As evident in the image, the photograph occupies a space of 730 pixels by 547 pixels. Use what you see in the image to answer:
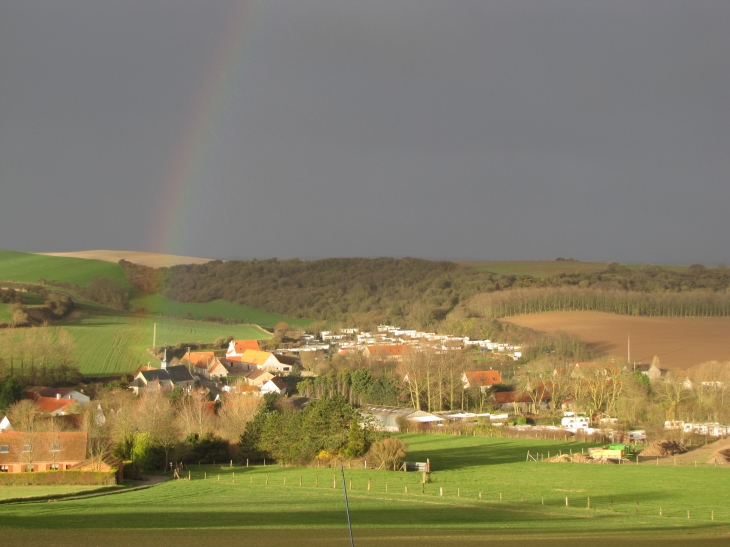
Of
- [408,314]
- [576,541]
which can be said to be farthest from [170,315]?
[576,541]

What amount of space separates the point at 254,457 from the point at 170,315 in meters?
67.5

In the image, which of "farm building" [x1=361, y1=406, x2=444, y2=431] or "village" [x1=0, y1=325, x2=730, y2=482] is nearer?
"village" [x1=0, y1=325, x2=730, y2=482]

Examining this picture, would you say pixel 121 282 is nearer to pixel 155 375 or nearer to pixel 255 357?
pixel 255 357

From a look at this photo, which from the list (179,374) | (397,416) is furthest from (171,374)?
(397,416)

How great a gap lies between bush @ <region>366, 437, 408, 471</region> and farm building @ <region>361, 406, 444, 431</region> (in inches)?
560

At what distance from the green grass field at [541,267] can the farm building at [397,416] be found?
226 feet

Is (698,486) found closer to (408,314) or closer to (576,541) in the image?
(576,541)

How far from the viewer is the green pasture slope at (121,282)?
109812mm

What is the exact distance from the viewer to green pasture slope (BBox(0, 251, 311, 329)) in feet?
360

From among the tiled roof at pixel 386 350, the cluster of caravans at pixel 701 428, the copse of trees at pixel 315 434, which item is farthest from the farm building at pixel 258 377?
the cluster of caravans at pixel 701 428

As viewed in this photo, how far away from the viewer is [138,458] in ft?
124

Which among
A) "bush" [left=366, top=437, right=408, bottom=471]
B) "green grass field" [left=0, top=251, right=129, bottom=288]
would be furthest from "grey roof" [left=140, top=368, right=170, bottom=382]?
"green grass field" [left=0, top=251, right=129, bottom=288]

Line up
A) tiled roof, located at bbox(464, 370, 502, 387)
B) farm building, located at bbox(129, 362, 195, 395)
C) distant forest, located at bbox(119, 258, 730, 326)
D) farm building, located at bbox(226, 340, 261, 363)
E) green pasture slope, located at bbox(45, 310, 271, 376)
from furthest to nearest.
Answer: distant forest, located at bbox(119, 258, 730, 326) < farm building, located at bbox(226, 340, 261, 363) < green pasture slope, located at bbox(45, 310, 271, 376) < tiled roof, located at bbox(464, 370, 502, 387) < farm building, located at bbox(129, 362, 195, 395)

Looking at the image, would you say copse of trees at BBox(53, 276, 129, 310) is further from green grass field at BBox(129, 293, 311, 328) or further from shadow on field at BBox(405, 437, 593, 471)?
shadow on field at BBox(405, 437, 593, 471)
